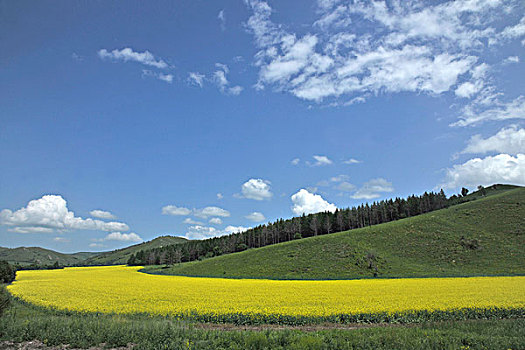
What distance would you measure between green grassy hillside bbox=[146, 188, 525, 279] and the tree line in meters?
39.9

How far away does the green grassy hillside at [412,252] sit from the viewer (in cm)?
5256

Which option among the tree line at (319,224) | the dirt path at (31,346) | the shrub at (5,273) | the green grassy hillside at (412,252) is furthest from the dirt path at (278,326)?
the tree line at (319,224)

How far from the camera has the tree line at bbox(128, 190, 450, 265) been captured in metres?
120

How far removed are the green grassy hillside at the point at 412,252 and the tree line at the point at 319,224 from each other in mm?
39862

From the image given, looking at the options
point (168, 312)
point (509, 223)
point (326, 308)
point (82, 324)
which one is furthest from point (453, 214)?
point (82, 324)

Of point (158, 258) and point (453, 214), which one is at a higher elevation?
point (453, 214)

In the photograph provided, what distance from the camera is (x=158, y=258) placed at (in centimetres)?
13788

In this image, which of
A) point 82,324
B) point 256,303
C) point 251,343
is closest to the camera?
point 251,343

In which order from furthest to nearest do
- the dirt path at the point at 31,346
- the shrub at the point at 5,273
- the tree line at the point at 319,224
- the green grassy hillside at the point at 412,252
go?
the tree line at the point at 319,224 → the shrub at the point at 5,273 → the green grassy hillside at the point at 412,252 → the dirt path at the point at 31,346

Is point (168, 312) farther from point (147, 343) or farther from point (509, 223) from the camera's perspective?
point (509, 223)

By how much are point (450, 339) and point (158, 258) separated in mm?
142810

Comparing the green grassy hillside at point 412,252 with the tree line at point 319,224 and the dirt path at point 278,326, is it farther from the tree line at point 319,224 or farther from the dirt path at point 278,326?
the tree line at point 319,224

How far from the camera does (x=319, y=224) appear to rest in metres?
118

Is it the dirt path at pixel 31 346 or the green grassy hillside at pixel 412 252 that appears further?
the green grassy hillside at pixel 412 252
